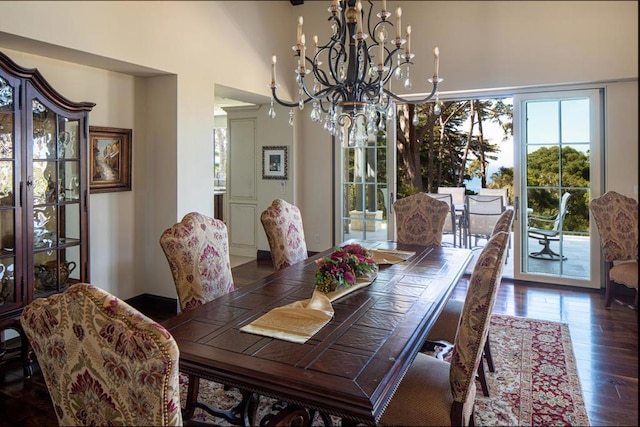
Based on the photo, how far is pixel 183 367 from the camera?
5.11 ft

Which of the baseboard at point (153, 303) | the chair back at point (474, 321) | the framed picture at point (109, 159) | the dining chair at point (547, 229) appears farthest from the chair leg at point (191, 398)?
the dining chair at point (547, 229)

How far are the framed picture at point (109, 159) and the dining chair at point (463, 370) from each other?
3.21 meters

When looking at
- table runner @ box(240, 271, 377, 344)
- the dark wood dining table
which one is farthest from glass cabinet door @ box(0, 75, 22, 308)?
table runner @ box(240, 271, 377, 344)

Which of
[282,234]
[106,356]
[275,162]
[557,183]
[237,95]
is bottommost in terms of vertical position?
[106,356]

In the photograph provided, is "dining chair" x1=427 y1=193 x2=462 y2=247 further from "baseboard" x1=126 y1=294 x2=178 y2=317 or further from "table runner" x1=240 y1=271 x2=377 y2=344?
"table runner" x1=240 y1=271 x2=377 y2=344

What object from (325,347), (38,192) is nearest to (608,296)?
(325,347)

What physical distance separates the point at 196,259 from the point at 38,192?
1495 mm

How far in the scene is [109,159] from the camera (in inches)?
157

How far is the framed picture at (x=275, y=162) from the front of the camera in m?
6.15

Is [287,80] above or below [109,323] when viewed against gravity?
above

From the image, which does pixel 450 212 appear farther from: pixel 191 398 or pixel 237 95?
pixel 191 398

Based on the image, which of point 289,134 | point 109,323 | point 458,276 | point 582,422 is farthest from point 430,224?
point 109,323

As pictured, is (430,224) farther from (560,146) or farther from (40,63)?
(40,63)

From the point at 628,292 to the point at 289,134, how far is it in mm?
4203
